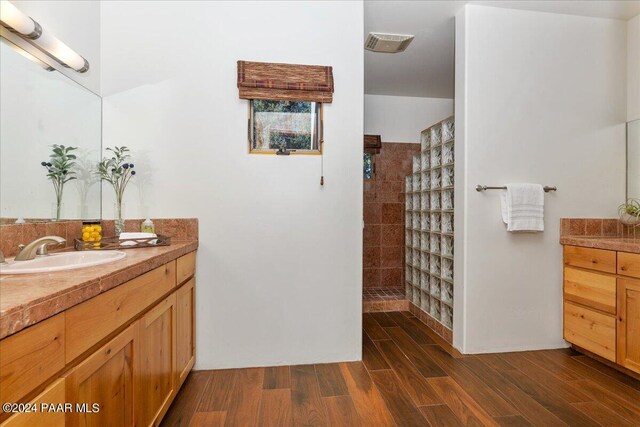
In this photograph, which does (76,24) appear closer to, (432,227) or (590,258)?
(432,227)

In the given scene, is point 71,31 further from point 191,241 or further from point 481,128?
point 481,128

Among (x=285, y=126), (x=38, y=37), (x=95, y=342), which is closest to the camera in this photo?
(x=95, y=342)

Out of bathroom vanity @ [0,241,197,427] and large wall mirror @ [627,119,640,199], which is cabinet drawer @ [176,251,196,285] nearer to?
bathroom vanity @ [0,241,197,427]

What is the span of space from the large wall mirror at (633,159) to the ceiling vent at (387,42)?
1774 mm

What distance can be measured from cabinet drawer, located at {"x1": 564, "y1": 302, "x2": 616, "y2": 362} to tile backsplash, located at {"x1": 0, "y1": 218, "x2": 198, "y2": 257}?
2.62 metres

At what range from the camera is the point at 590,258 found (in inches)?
82.9

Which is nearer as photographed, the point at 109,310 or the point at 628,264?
the point at 109,310

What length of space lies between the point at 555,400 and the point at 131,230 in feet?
8.44

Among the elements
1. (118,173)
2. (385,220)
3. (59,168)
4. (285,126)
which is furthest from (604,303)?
(59,168)

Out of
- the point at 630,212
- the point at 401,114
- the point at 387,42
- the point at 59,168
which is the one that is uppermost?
the point at 387,42

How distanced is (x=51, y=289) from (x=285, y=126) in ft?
5.21

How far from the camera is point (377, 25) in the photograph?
2453 mm

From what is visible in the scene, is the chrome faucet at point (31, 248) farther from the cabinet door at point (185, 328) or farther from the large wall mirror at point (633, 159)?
the large wall mirror at point (633, 159)

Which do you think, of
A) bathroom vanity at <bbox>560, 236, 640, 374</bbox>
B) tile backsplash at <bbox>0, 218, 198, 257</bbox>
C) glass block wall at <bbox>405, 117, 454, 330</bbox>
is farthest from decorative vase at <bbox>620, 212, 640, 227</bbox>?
tile backsplash at <bbox>0, 218, 198, 257</bbox>
